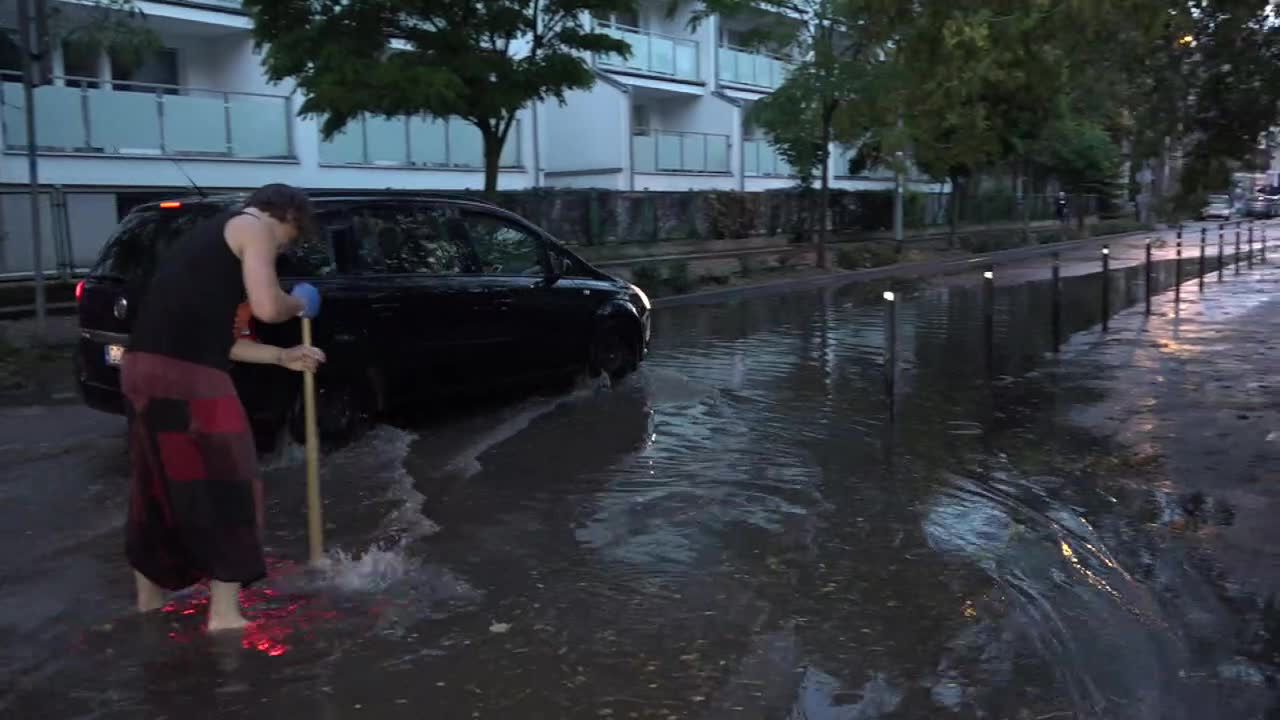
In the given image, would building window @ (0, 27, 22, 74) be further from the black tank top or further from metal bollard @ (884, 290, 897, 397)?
the black tank top

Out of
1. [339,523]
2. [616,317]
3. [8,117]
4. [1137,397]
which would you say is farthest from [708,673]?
[8,117]

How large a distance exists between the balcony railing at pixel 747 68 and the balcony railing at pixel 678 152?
2.75m

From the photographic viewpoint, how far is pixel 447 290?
333 inches

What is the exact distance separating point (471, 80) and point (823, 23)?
9.97 m

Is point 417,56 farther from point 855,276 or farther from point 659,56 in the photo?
point 659,56

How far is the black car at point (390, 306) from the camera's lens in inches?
289

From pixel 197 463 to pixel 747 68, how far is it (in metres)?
33.4

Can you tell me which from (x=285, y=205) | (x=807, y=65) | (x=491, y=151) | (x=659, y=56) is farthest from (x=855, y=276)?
(x=285, y=205)

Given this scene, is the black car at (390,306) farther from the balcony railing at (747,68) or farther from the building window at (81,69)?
the balcony railing at (747,68)

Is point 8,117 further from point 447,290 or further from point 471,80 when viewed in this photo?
point 447,290

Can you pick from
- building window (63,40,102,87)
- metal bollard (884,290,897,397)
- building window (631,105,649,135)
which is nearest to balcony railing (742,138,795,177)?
building window (631,105,649,135)

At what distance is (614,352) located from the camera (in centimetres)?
1052

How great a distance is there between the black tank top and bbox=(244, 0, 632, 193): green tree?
9892 millimetres

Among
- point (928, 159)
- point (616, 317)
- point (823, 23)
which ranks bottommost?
point (616, 317)
